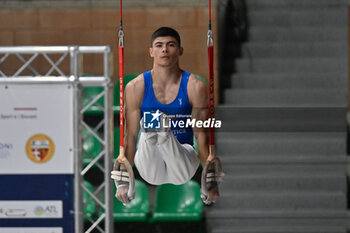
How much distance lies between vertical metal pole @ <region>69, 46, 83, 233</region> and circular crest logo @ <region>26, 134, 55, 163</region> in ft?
0.62

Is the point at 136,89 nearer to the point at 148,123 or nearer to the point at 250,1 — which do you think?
the point at 148,123

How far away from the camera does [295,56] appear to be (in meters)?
5.40

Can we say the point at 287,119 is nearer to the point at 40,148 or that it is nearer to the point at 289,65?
the point at 289,65

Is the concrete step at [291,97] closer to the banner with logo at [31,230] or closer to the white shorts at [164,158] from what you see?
the banner with logo at [31,230]

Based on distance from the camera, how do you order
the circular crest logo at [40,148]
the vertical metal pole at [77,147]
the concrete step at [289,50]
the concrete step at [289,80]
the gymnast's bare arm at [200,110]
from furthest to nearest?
the concrete step at [289,50] < the concrete step at [289,80] < the circular crest logo at [40,148] < the vertical metal pole at [77,147] < the gymnast's bare arm at [200,110]

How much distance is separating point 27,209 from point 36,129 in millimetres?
603

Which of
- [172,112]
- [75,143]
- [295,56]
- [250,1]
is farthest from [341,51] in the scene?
[172,112]

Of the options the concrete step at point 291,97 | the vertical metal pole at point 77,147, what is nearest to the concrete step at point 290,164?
the concrete step at point 291,97

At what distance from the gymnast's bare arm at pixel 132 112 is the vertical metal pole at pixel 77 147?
1.74 metres

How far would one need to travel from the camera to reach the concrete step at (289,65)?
5320 millimetres

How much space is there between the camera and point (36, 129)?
4188 mm

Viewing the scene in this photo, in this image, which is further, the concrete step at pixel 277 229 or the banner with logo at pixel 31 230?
the concrete step at pixel 277 229

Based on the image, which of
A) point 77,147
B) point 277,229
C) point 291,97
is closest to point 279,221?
point 277,229

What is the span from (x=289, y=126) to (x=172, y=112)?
251cm
